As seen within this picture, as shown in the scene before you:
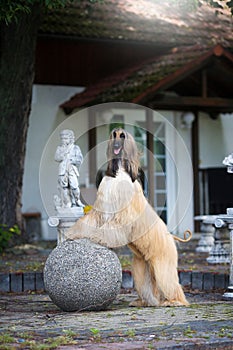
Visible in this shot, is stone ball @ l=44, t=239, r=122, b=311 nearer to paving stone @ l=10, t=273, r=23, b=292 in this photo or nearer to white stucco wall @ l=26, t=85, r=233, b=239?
paving stone @ l=10, t=273, r=23, b=292

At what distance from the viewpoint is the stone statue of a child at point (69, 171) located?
11875 mm

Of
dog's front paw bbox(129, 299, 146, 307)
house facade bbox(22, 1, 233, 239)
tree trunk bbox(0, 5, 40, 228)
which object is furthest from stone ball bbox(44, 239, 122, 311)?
house facade bbox(22, 1, 233, 239)

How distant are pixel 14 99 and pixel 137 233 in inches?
270

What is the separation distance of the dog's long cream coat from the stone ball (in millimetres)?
160

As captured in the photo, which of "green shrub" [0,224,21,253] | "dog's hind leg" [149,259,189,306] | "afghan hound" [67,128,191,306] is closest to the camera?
"afghan hound" [67,128,191,306]

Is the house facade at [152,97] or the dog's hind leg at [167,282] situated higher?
the house facade at [152,97]

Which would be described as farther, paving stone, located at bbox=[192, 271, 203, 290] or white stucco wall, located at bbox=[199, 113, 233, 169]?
white stucco wall, located at bbox=[199, 113, 233, 169]

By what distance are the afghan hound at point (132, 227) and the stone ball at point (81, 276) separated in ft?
0.53

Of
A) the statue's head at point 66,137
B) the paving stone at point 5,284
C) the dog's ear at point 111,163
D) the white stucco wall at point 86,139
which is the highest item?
the white stucco wall at point 86,139

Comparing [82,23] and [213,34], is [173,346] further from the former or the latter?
[213,34]

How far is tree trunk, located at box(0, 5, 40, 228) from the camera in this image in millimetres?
15438

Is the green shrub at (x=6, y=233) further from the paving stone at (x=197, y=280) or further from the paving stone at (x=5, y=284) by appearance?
the paving stone at (x=197, y=280)

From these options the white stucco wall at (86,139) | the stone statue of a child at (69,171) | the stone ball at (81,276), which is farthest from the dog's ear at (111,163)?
the white stucco wall at (86,139)

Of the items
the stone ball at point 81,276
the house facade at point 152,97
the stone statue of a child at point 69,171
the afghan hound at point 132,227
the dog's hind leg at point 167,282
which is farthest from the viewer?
the house facade at point 152,97
